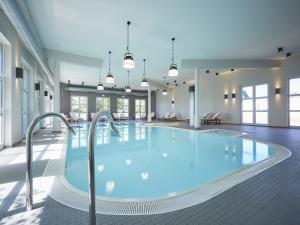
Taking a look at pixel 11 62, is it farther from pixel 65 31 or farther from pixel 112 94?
pixel 112 94

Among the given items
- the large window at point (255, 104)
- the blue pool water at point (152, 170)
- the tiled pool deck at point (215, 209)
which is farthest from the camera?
the large window at point (255, 104)

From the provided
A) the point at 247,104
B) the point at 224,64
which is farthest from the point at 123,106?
the point at 224,64

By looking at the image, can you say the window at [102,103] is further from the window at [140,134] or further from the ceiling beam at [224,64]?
the ceiling beam at [224,64]

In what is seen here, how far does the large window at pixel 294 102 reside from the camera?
9047mm

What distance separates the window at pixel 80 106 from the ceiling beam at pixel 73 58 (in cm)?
981

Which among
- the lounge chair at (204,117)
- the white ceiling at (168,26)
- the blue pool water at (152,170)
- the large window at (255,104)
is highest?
the white ceiling at (168,26)

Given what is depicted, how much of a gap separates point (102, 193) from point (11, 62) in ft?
14.8

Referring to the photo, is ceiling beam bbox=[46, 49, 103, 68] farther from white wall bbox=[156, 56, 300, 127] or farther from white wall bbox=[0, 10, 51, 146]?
white wall bbox=[156, 56, 300, 127]

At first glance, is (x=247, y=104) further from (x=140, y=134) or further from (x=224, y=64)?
(x=140, y=134)

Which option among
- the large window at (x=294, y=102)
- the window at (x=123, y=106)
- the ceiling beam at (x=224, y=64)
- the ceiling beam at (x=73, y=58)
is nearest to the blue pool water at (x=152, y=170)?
the ceiling beam at (x=73, y=58)

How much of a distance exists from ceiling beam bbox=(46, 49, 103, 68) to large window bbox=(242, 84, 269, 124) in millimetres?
9570

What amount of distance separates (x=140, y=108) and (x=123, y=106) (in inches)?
89.3

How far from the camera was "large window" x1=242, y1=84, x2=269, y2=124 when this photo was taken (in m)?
10.6

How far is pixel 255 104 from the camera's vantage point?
11.0 metres
